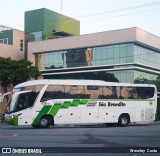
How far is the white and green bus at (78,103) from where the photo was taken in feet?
78.2

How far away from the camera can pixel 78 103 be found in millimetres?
25391

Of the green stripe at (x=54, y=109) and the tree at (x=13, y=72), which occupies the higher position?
the tree at (x=13, y=72)

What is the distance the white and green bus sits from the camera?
23.8m

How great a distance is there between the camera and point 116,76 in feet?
164

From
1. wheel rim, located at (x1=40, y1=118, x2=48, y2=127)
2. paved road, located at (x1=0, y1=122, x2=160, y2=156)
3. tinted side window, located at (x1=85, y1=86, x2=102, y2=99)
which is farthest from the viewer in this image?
tinted side window, located at (x1=85, y1=86, x2=102, y2=99)

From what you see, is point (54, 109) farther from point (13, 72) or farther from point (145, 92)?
point (13, 72)

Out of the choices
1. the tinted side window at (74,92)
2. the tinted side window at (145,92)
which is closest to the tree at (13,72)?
the tinted side window at (145,92)

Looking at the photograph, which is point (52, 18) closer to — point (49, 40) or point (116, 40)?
point (49, 40)

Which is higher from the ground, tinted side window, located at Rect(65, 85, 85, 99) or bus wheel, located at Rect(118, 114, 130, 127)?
tinted side window, located at Rect(65, 85, 85, 99)

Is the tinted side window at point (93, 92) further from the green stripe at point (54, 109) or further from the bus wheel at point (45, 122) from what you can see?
the bus wheel at point (45, 122)

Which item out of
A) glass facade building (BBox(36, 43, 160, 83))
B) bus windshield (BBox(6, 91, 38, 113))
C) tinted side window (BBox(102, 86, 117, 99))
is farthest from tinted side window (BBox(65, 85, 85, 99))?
glass facade building (BBox(36, 43, 160, 83))

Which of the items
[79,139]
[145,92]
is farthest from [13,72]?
[79,139]

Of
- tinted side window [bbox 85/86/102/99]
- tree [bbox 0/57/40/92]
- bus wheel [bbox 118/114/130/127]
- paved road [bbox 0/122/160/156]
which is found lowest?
bus wheel [bbox 118/114/130/127]

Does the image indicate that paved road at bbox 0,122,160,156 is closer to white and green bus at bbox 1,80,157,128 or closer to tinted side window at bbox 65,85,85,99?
white and green bus at bbox 1,80,157,128
